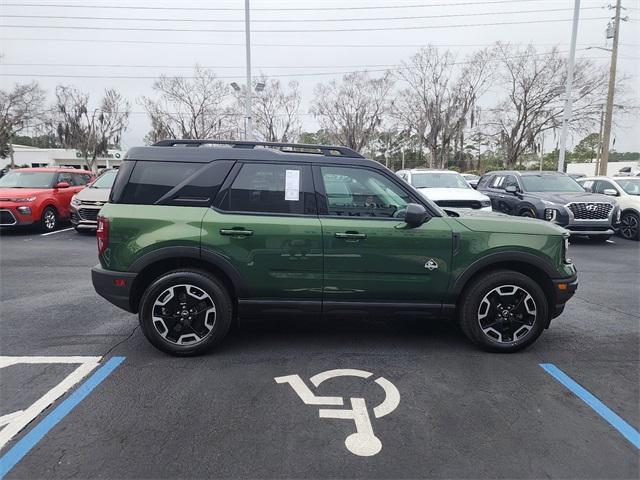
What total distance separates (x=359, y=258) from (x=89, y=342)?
2881 millimetres

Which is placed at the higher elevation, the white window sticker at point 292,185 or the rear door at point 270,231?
the white window sticker at point 292,185

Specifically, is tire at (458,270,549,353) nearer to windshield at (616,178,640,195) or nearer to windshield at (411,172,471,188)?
windshield at (411,172,471,188)

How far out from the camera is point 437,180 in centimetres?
1114

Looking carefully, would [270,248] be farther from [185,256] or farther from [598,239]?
[598,239]

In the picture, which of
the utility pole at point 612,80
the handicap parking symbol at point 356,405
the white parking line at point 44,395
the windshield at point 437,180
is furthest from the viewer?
the utility pole at point 612,80

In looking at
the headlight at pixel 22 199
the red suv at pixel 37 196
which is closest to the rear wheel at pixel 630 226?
the red suv at pixel 37 196

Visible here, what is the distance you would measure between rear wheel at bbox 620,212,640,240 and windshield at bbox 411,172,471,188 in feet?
15.9

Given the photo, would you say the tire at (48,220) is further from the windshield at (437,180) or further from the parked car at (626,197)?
the parked car at (626,197)

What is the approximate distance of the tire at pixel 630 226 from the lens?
11.4 m

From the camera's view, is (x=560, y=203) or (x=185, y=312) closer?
(x=185, y=312)

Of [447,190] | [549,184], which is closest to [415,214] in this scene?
[447,190]

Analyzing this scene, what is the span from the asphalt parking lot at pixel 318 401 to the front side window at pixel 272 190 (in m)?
1.39

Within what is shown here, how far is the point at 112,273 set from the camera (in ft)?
12.3

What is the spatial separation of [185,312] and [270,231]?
1.10 m
